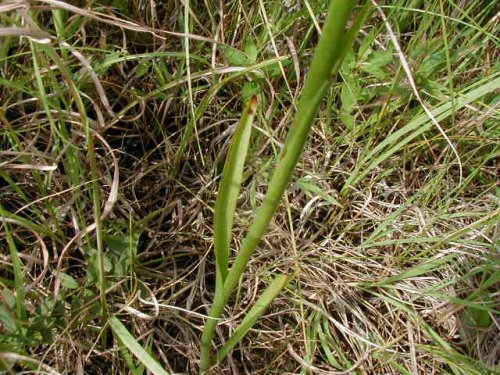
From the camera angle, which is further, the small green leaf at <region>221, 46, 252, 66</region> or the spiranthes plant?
the small green leaf at <region>221, 46, 252, 66</region>

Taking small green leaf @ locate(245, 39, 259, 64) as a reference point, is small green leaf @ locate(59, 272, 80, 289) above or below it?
below

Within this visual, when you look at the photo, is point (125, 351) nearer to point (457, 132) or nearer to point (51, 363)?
point (51, 363)

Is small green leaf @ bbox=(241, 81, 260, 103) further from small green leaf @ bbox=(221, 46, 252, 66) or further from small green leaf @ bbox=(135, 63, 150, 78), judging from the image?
small green leaf @ bbox=(135, 63, 150, 78)

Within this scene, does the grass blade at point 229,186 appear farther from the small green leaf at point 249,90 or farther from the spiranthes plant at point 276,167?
the small green leaf at point 249,90

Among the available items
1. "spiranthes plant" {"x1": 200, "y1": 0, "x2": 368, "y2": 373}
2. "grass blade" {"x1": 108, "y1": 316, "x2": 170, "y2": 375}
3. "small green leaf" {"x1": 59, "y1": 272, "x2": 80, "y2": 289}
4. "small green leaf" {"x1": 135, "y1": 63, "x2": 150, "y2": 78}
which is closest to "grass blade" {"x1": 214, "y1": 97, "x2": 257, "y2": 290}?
"spiranthes plant" {"x1": 200, "y1": 0, "x2": 368, "y2": 373}

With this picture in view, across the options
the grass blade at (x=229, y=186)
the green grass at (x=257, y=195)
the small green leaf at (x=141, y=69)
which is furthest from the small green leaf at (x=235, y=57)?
the grass blade at (x=229, y=186)

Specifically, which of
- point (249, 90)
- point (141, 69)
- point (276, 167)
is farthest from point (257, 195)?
point (276, 167)

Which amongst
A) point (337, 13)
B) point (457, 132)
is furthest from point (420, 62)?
point (337, 13)

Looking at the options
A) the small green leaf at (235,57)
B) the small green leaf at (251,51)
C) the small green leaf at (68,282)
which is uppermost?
the small green leaf at (251,51)
